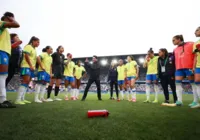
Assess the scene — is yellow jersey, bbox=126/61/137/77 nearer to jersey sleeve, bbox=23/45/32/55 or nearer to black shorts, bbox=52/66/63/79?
black shorts, bbox=52/66/63/79

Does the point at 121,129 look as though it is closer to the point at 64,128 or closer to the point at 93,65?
the point at 64,128

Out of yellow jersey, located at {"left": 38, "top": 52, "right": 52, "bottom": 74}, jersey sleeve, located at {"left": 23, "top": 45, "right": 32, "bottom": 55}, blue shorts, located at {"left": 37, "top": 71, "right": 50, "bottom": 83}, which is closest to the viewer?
jersey sleeve, located at {"left": 23, "top": 45, "right": 32, "bottom": 55}

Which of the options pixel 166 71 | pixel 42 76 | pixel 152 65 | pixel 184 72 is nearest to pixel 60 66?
pixel 42 76

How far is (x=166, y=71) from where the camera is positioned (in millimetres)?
5867

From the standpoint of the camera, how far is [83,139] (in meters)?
1.63

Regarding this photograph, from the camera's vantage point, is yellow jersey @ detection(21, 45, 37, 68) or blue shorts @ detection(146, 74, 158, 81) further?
blue shorts @ detection(146, 74, 158, 81)

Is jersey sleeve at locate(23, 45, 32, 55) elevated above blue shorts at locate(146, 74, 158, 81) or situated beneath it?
elevated above

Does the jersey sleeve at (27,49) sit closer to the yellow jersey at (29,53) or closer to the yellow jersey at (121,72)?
the yellow jersey at (29,53)

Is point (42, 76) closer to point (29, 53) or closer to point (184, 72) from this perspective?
point (29, 53)

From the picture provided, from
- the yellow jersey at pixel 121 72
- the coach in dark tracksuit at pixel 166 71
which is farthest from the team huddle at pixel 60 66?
the yellow jersey at pixel 121 72

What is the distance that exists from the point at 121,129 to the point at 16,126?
1.51 m

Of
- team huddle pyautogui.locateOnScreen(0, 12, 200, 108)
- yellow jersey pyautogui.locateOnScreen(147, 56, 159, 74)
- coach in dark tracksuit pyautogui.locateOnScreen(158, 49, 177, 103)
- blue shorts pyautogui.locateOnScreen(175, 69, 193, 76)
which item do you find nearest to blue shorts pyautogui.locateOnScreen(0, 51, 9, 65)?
team huddle pyautogui.locateOnScreen(0, 12, 200, 108)

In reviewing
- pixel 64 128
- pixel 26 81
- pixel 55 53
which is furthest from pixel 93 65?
pixel 64 128

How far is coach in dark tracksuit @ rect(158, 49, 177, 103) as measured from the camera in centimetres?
573
